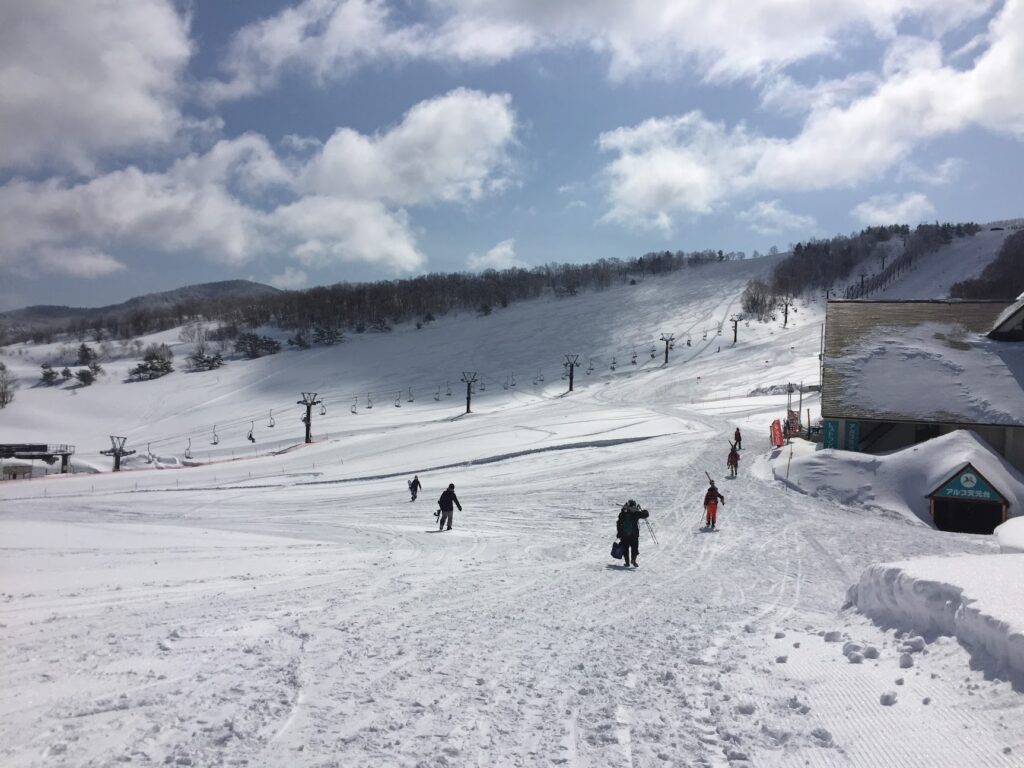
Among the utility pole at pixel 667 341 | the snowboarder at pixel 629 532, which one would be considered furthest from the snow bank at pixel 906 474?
the utility pole at pixel 667 341

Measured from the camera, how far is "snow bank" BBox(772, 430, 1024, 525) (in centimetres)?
2231

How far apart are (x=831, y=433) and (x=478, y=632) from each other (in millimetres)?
24870

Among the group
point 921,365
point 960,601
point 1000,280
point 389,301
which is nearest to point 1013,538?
point 960,601

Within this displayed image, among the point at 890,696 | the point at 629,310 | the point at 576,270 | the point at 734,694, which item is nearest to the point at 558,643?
the point at 734,694

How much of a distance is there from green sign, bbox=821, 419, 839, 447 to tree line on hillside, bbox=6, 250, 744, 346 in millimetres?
106224

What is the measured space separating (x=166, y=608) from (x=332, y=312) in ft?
460

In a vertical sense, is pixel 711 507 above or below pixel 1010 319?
below

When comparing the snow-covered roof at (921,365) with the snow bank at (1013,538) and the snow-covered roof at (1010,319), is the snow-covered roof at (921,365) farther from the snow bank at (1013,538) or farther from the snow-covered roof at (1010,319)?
the snow bank at (1013,538)

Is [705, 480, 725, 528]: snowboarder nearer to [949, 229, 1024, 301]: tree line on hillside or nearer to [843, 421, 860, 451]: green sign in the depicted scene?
[843, 421, 860, 451]: green sign

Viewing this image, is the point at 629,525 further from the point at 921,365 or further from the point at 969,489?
the point at 921,365

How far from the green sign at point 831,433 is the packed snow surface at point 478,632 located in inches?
110

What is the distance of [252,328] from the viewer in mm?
146125

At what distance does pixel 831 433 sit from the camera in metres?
28.7

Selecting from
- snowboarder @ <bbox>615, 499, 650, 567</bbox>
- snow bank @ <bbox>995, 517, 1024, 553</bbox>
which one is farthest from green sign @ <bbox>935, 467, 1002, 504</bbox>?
snowboarder @ <bbox>615, 499, 650, 567</bbox>
